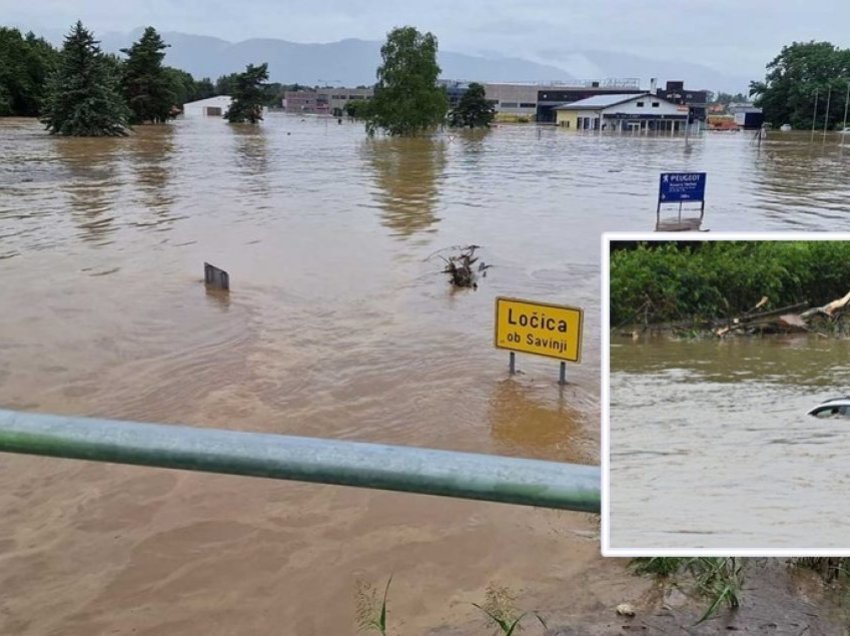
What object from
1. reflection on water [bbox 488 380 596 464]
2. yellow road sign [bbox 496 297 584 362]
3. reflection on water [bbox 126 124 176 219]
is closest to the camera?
reflection on water [bbox 488 380 596 464]

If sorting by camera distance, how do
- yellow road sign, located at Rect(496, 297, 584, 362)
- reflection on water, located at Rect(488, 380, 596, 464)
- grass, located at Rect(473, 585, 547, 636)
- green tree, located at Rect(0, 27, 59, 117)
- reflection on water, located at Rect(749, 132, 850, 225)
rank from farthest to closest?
1. green tree, located at Rect(0, 27, 59, 117)
2. reflection on water, located at Rect(749, 132, 850, 225)
3. yellow road sign, located at Rect(496, 297, 584, 362)
4. reflection on water, located at Rect(488, 380, 596, 464)
5. grass, located at Rect(473, 585, 547, 636)

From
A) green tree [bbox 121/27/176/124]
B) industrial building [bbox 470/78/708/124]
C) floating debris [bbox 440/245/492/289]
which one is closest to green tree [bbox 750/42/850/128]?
industrial building [bbox 470/78/708/124]

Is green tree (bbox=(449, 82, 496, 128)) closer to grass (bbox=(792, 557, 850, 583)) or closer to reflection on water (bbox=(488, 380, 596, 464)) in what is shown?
reflection on water (bbox=(488, 380, 596, 464))

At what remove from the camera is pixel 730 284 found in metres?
1.17

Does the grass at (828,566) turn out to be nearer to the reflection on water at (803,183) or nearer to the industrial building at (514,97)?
the reflection on water at (803,183)

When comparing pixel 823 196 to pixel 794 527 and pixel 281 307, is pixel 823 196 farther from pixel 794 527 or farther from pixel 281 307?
pixel 794 527

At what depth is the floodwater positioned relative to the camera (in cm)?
107

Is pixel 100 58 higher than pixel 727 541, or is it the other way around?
pixel 100 58

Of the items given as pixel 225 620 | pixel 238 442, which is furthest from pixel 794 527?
pixel 225 620

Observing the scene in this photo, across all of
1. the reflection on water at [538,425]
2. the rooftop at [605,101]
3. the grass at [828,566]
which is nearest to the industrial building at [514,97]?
the rooftop at [605,101]

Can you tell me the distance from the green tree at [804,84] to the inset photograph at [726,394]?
74213 millimetres

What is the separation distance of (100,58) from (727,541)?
46.0 metres

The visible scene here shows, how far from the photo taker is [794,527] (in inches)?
41.6

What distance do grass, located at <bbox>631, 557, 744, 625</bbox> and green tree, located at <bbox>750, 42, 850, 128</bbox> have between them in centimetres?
7209
